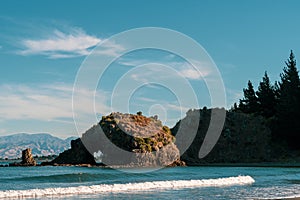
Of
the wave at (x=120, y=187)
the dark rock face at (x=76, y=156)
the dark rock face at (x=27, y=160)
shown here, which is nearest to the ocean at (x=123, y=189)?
the wave at (x=120, y=187)

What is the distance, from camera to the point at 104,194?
20.7 meters

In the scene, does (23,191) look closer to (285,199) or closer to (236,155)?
(285,199)

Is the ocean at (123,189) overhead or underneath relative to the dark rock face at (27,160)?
underneath

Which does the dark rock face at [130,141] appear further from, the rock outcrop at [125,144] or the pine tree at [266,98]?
the pine tree at [266,98]

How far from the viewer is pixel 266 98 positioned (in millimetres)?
73688

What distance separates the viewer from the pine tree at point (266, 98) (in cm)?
7288

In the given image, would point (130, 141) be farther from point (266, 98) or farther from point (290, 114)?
point (266, 98)

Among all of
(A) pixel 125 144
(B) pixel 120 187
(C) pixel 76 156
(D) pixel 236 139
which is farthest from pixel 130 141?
(D) pixel 236 139

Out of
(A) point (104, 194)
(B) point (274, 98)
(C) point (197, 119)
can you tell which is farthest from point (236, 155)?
(A) point (104, 194)

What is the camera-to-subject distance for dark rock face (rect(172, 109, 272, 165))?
58.9m

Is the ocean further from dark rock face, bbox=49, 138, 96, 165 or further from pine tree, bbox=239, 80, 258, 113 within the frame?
pine tree, bbox=239, 80, 258, 113

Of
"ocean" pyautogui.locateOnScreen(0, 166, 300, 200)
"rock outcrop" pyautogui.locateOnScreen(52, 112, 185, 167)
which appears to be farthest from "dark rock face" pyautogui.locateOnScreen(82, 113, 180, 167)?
"ocean" pyautogui.locateOnScreen(0, 166, 300, 200)

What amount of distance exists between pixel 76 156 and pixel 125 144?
617 cm

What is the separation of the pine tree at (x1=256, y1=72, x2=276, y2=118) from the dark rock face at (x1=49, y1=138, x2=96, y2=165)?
121ft
